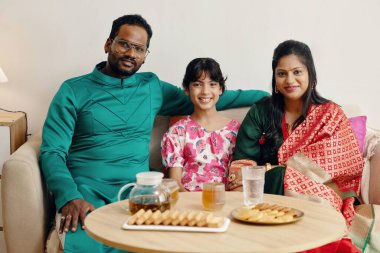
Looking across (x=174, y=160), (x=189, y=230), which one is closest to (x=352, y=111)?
(x=174, y=160)

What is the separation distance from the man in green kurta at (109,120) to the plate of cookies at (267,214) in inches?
32.5

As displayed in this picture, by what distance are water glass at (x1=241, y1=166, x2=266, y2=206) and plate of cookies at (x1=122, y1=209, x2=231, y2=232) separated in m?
0.23

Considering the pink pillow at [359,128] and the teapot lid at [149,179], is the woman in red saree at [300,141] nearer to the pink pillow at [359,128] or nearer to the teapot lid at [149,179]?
the pink pillow at [359,128]

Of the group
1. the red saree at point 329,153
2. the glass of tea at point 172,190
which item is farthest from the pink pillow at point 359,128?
the glass of tea at point 172,190

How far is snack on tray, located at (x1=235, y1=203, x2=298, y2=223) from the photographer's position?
1.51 metres

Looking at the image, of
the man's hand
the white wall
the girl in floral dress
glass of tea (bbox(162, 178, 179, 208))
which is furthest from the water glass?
the white wall

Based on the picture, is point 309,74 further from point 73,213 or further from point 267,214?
point 73,213

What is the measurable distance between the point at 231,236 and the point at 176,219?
0.55 ft

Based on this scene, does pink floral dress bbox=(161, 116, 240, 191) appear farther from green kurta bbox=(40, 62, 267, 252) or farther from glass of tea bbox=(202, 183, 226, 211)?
glass of tea bbox=(202, 183, 226, 211)

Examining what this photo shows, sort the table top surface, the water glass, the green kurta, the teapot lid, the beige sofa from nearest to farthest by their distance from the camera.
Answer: the table top surface
the teapot lid
the water glass
the beige sofa
the green kurta

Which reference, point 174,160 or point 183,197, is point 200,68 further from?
point 183,197

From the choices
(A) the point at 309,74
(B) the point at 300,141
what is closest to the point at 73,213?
(B) the point at 300,141

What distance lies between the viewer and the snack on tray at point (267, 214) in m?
1.51

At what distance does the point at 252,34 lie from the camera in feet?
9.93
